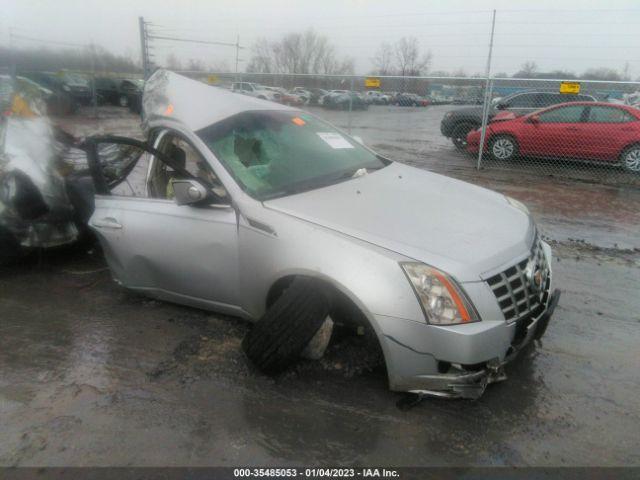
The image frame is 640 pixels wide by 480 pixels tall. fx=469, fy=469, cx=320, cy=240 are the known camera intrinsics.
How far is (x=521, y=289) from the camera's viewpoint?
2451 mm

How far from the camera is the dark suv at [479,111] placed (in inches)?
461

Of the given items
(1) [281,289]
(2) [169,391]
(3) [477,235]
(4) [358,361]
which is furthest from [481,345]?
(2) [169,391]

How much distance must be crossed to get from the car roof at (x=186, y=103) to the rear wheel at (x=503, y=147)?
24.7ft

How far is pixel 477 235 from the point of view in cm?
256

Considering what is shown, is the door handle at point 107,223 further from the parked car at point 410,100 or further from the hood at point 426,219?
the parked car at point 410,100

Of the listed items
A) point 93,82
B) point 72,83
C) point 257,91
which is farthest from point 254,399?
point 257,91

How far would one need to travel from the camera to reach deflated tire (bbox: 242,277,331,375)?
2564 millimetres

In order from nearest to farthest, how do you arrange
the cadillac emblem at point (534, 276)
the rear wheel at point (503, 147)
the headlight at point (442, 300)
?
the headlight at point (442, 300) < the cadillac emblem at point (534, 276) < the rear wheel at point (503, 147)

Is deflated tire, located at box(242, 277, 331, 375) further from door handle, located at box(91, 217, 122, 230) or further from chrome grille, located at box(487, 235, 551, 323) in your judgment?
door handle, located at box(91, 217, 122, 230)

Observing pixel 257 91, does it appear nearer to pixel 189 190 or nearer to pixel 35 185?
pixel 35 185

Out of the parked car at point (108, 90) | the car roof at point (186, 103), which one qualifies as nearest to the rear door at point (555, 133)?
the car roof at point (186, 103)

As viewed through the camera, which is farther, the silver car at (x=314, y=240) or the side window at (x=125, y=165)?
the side window at (x=125, y=165)

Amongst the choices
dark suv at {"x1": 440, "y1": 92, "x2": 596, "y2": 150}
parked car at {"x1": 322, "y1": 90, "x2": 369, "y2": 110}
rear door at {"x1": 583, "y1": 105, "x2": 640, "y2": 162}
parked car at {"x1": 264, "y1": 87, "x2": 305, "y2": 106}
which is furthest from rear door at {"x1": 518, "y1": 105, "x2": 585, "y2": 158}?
parked car at {"x1": 264, "y1": 87, "x2": 305, "y2": 106}

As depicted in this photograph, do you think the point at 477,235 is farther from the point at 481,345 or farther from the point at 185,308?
the point at 185,308
